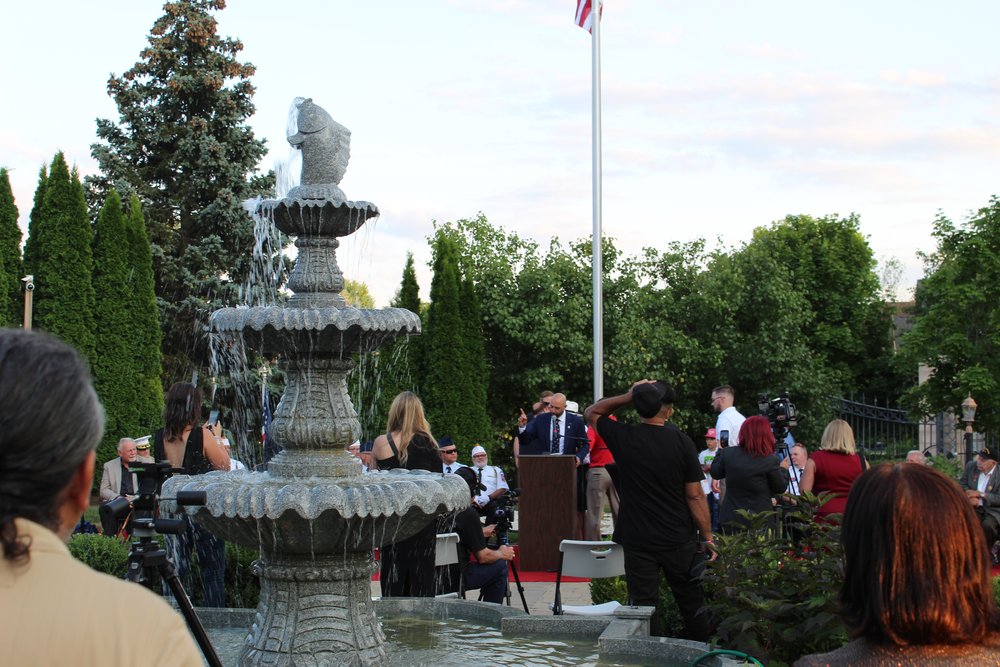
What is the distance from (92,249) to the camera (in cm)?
2309

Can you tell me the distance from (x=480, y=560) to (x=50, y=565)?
7.58 m

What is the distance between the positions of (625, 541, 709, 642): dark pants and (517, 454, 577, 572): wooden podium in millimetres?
5459

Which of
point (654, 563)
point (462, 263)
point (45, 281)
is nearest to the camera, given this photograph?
point (654, 563)

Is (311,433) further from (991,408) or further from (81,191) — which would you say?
(991,408)

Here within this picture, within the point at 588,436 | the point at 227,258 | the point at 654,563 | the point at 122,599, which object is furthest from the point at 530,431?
the point at 227,258

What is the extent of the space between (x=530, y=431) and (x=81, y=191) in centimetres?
1351

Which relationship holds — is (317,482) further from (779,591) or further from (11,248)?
(11,248)

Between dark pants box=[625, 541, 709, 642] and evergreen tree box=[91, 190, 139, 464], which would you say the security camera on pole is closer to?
evergreen tree box=[91, 190, 139, 464]

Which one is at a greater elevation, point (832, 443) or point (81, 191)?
point (81, 191)

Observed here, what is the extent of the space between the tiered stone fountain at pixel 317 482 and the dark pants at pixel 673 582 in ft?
5.51

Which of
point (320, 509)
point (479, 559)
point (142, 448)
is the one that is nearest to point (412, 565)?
point (479, 559)

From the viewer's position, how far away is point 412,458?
8391mm

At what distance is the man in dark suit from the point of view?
13.8m

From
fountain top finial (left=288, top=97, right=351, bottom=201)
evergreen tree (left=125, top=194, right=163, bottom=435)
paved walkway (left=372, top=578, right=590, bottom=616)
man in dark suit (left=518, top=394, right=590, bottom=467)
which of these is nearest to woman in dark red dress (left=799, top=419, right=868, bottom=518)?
paved walkway (left=372, top=578, right=590, bottom=616)
